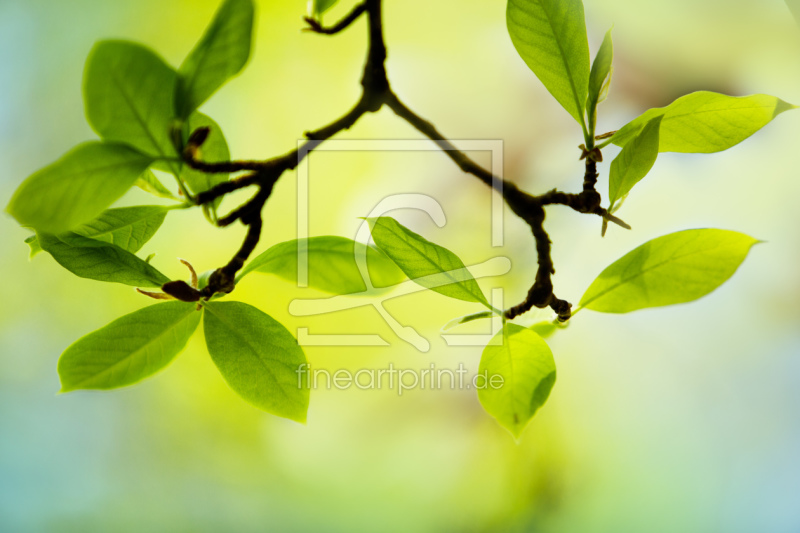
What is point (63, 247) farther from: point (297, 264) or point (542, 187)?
point (542, 187)

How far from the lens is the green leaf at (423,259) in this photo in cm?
31

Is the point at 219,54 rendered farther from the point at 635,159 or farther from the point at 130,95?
the point at 635,159

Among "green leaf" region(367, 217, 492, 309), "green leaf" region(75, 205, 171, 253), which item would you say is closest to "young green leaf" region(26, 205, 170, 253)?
"green leaf" region(75, 205, 171, 253)

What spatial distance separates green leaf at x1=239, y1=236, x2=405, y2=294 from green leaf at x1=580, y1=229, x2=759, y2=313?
0.46ft

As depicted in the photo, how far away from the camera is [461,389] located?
3.12 feet

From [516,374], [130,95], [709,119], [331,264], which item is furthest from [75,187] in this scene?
[709,119]

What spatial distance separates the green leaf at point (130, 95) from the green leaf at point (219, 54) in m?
0.01

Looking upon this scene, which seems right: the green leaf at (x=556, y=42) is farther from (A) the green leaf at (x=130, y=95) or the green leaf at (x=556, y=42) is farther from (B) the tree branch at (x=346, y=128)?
(A) the green leaf at (x=130, y=95)

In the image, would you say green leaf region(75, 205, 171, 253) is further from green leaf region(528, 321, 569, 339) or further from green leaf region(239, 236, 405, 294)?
green leaf region(528, 321, 569, 339)

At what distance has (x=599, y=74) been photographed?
34cm

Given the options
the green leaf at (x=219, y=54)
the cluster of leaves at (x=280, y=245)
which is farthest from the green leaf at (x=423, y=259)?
the green leaf at (x=219, y=54)

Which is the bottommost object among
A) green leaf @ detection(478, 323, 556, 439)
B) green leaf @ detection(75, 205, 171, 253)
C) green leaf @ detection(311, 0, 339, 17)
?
green leaf @ detection(478, 323, 556, 439)

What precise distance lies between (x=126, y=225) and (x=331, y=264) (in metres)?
0.14

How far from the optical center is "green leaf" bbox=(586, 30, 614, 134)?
0.33 m
